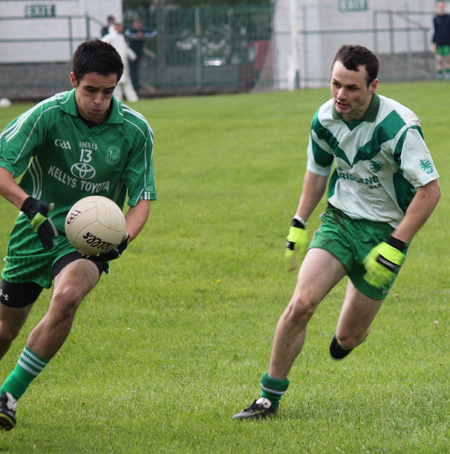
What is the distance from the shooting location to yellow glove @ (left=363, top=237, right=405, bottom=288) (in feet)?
17.3

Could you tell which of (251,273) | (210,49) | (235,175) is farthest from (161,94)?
(251,273)

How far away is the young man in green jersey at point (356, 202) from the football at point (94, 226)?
1.22 meters

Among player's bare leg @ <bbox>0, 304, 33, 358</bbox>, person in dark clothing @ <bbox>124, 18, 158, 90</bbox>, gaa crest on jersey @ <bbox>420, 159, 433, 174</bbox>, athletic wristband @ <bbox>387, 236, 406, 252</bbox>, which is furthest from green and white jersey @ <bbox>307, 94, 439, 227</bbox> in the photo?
person in dark clothing @ <bbox>124, 18, 158, 90</bbox>

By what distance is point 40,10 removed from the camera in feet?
104

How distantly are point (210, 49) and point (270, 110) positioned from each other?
909cm

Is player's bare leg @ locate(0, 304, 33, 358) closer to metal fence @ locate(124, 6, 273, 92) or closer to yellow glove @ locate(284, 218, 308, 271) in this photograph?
yellow glove @ locate(284, 218, 308, 271)

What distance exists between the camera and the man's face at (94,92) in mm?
5242

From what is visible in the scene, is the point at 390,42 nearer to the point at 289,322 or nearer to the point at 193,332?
the point at 193,332

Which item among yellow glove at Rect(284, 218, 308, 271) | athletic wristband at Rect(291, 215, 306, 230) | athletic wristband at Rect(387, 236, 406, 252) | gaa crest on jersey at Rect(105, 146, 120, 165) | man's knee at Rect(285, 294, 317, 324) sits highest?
gaa crest on jersey at Rect(105, 146, 120, 165)

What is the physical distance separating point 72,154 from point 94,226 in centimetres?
61

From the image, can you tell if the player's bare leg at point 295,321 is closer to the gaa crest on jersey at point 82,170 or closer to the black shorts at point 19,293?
the black shorts at point 19,293

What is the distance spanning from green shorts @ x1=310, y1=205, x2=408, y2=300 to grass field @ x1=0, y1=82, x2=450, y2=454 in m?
0.83

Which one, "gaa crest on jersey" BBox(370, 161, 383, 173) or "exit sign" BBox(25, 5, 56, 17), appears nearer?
"gaa crest on jersey" BBox(370, 161, 383, 173)

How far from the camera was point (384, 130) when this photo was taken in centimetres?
549
